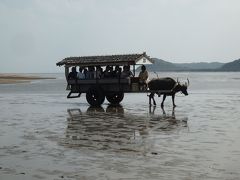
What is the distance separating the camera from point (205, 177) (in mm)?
8008

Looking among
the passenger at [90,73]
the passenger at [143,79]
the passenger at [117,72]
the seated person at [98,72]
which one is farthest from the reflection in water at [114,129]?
the passenger at [90,73]

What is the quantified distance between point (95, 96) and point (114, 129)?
30.0 ft

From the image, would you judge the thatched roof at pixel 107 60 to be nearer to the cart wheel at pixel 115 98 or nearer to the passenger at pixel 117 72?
the passenger at pixel 117 72

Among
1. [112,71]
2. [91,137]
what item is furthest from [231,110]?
[91,137]

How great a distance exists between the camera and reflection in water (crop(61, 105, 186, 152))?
38.0ft

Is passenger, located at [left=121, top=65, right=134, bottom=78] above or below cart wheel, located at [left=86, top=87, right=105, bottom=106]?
above

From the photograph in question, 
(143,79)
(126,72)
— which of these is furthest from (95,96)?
(143,79)

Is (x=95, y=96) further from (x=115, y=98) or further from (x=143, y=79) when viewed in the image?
(x=143, y=79)

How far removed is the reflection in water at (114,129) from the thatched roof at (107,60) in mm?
3012

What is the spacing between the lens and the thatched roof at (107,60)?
22534mm

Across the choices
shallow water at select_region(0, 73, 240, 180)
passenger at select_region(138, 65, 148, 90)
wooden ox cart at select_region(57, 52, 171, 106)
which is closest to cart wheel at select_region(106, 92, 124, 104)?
wooden ox cart at select_region(57, 52, 171, 106)

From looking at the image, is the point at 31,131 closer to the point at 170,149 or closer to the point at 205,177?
the point at 170,149

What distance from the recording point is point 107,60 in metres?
23.2

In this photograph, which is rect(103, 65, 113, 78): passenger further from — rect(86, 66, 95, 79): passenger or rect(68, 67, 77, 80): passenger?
rect(68, 67, 77, 80): passenger
